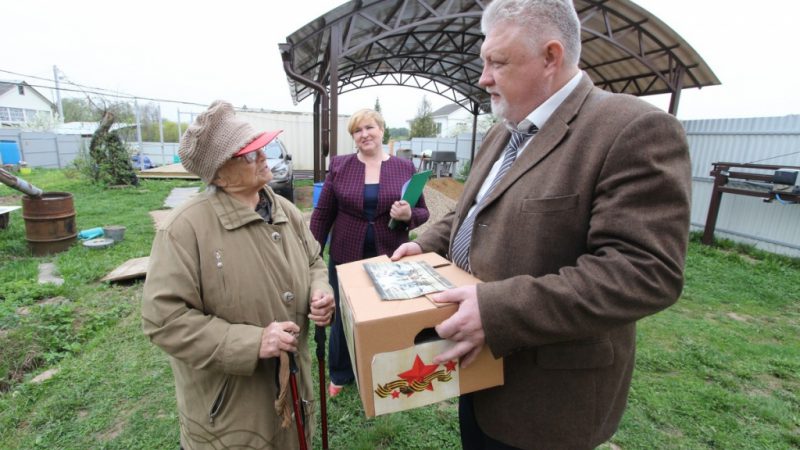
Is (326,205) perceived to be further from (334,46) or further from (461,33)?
(461,33)

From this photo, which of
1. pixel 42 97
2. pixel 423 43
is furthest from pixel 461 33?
pixel 42 97

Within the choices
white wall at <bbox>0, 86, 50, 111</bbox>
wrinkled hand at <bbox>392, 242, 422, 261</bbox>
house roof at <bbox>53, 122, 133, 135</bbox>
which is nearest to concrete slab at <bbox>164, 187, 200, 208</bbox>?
wrinkled hand at <bbox>392, 242, 422, 261</bbox>

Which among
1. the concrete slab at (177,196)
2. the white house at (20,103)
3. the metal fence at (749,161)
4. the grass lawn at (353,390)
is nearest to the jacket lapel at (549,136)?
the grass lawn at (353,390)

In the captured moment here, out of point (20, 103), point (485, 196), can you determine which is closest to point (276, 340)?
point (485, 196)

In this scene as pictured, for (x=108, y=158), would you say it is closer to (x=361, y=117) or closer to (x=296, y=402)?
(x=361, y=117)

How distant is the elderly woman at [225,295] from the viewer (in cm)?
140

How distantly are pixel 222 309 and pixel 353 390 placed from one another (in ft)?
5.98

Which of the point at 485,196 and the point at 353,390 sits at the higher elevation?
the point at 485,196

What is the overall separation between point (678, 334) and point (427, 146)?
19.0m

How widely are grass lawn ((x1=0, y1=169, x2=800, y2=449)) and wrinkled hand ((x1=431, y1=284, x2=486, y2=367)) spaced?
5.80 feet

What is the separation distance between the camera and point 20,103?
41.9 m

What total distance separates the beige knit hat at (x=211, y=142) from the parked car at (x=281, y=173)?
8.81 metres

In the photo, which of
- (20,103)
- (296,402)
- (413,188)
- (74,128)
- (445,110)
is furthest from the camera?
(445,110)

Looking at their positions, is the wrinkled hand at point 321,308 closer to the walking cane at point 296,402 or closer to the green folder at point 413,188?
the walking cane at point 296,402
